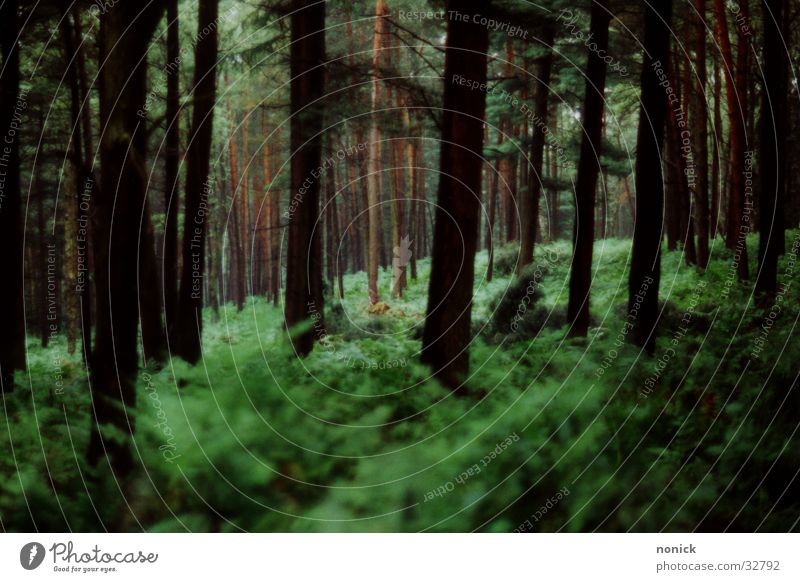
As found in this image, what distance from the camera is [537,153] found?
559 centimetres

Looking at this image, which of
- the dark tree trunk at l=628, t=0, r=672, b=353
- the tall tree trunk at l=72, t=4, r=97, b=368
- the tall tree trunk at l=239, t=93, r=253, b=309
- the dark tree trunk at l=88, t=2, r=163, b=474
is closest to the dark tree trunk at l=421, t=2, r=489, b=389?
the dark tree trunk at l=628, t=0, r=672, b=353

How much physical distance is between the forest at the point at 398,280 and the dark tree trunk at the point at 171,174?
2cm

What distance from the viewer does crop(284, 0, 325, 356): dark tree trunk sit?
451 centimetres

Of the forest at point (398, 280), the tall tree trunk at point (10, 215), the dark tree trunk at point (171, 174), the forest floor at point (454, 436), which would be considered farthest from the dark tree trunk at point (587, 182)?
the tall tree trunk at point (10, 215)

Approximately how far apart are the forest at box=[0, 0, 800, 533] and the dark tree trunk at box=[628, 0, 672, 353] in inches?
0.9

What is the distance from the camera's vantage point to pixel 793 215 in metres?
4.33

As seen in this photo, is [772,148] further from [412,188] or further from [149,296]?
[149,296]

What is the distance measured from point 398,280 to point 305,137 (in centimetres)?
137

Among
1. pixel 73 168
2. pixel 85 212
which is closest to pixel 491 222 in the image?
pixel 85 212

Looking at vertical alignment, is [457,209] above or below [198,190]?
below

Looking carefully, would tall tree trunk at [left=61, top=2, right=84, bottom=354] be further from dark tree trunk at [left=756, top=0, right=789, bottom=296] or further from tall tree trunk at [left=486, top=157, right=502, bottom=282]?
dark tree trunk at [left=756, top=0, right=789, bottom=296]
